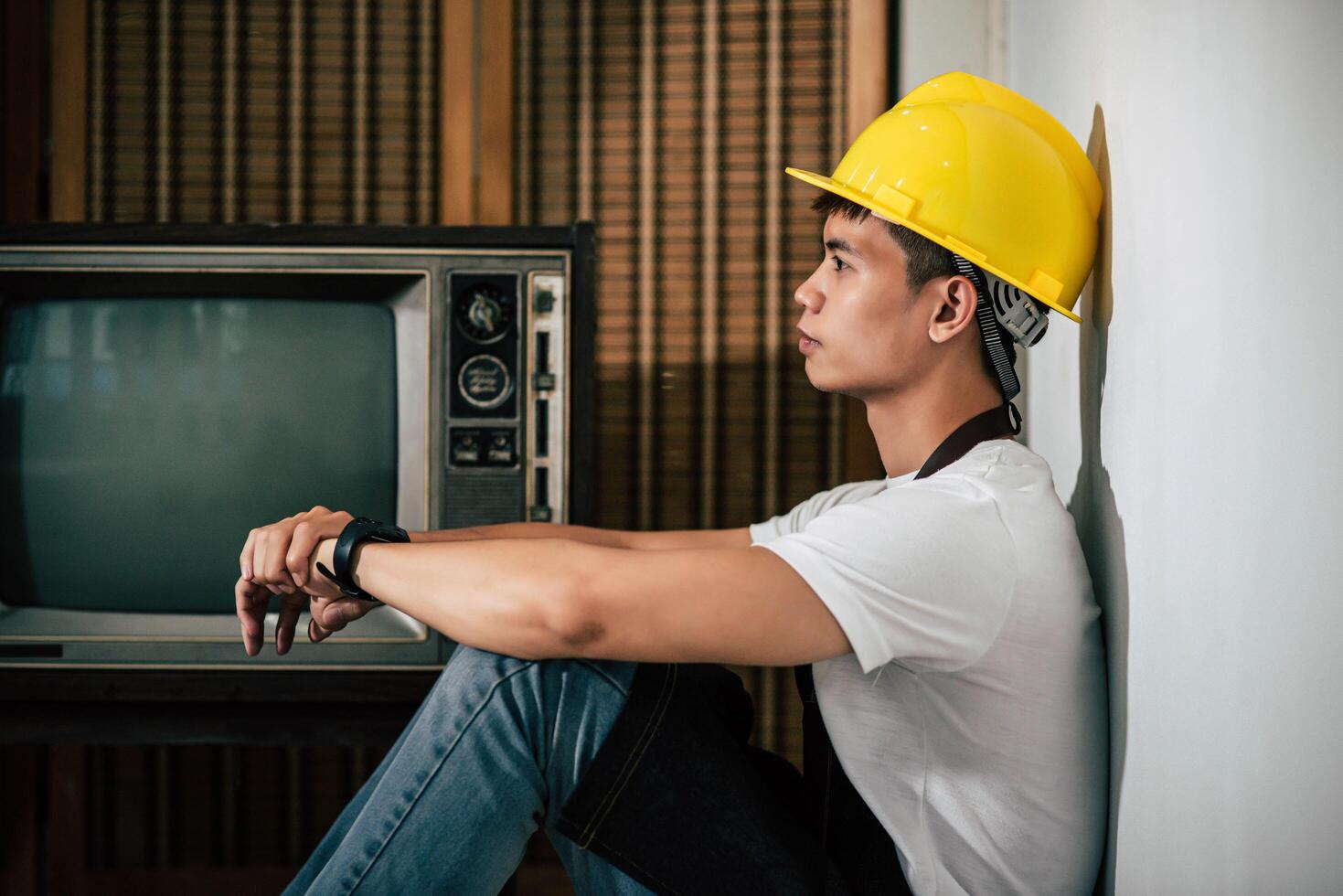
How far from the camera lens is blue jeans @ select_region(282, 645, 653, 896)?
2.60ft

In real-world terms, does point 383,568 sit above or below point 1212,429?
below

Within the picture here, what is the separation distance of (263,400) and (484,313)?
284 millimetres

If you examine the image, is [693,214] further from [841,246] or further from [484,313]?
[841,246]

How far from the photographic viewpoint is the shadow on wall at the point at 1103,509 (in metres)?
0.80

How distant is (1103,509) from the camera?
2.84 feet

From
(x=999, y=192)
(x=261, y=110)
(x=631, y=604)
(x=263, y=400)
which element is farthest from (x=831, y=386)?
(x=261, y=110)

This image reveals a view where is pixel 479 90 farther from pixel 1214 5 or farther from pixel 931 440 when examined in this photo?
pixel 1214 5

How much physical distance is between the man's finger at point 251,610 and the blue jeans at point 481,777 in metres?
0.25

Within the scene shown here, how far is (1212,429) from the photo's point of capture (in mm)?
612

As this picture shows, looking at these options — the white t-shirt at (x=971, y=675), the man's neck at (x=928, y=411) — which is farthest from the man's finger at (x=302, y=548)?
the man's neck at (x=928, y=411)

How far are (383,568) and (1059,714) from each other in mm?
552

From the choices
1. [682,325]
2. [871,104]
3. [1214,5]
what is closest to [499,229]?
[682,325]

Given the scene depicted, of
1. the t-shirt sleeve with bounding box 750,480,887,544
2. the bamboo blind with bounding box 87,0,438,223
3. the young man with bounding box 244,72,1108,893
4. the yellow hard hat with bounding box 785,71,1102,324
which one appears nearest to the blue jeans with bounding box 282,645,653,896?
the young man with bounding box 244,72,1108,893

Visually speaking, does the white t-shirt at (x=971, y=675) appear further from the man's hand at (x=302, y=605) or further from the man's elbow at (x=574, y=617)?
the man's hand at (x=302, y=605)
